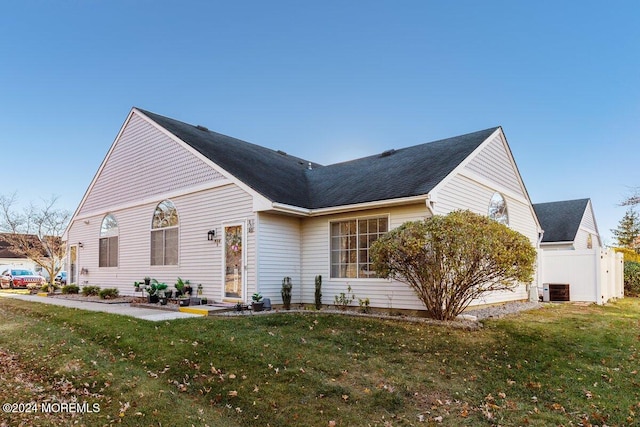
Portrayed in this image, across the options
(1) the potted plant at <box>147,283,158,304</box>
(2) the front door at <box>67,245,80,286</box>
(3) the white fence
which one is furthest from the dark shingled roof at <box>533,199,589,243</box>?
(2) the front door at <box>67,245,80,286</box>

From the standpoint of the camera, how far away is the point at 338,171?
14453mm

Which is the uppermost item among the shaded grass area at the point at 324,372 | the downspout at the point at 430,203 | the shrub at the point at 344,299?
the downspout at the point at 430,203

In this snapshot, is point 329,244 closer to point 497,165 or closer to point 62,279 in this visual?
point 497,165

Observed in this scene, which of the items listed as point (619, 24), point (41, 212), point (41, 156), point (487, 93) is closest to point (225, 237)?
point (487, 93)

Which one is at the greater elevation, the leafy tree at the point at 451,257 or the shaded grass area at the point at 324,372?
the leafy tree at the point at 451,257

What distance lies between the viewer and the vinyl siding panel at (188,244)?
11016 mm

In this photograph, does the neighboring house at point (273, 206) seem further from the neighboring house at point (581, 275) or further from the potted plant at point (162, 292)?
the neighboring house at point (581, 275)

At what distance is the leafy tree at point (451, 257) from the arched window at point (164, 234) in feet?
23.8

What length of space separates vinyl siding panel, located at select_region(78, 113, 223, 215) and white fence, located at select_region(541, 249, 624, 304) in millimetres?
12406

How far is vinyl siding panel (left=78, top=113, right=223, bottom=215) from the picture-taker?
12.5 meters

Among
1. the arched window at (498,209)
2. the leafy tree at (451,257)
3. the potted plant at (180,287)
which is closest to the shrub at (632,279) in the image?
the arched window at (498,209)

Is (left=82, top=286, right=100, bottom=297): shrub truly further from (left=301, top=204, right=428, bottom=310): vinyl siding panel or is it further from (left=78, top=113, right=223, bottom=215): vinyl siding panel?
(left=301, top=204, right=428, bottom=310): vinyl siding panel

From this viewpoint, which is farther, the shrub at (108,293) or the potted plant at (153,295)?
the shrub at (108,293)

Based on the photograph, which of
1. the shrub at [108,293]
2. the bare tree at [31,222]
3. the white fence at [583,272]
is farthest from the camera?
the bare tree at [31,222]
